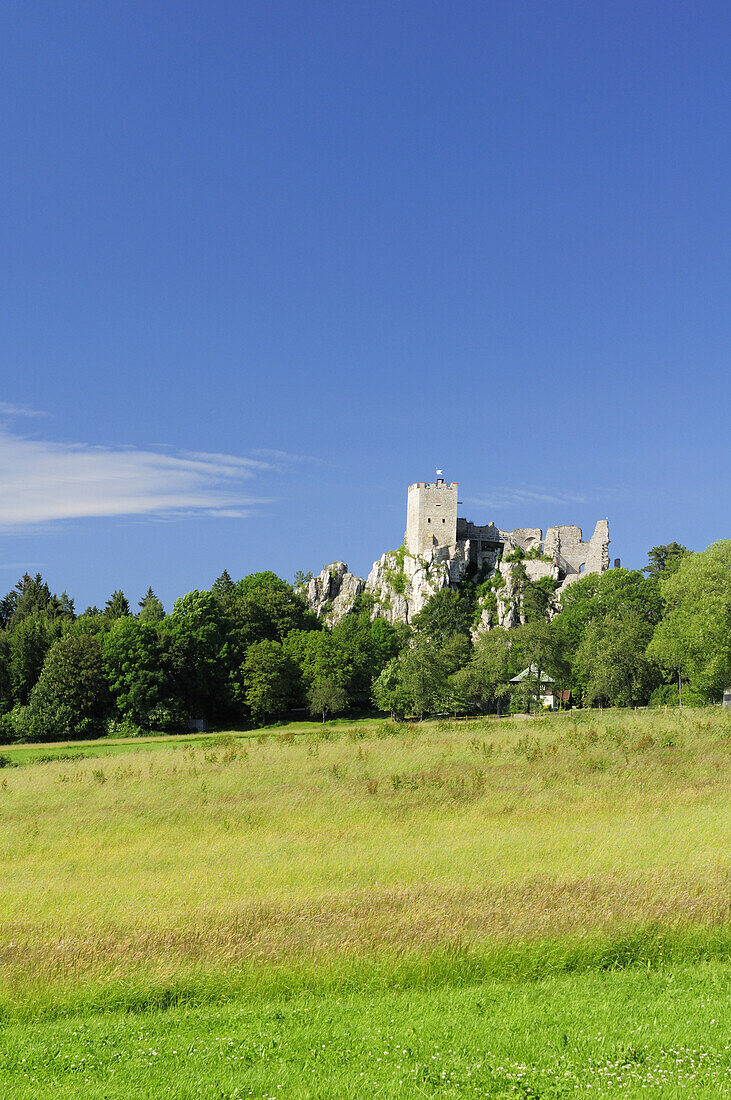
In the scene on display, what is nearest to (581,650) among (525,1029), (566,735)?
(566,735)

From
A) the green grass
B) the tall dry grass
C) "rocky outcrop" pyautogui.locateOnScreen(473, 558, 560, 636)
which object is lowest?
the green grass

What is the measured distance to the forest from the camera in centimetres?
6038

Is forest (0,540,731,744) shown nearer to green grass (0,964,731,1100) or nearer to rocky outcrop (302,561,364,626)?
rocky outcrop (302,561,364,626)

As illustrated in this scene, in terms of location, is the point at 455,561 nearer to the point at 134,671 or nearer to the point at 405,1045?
the point at 134,671

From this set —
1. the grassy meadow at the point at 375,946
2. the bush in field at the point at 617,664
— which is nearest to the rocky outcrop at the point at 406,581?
the bush in field at the point at 617,664

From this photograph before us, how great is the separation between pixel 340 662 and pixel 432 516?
1679 inches

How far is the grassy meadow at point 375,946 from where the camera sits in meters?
8.00

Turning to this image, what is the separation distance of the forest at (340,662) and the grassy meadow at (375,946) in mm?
41797

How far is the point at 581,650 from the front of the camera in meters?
73.2

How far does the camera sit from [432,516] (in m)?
121

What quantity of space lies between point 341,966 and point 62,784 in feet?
65.4

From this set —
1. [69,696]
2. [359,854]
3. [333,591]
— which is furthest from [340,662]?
[359,854]

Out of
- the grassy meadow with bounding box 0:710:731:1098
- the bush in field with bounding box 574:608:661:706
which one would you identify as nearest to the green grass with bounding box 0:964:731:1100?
the grassy meadow with bounding box 0:710:731:1098

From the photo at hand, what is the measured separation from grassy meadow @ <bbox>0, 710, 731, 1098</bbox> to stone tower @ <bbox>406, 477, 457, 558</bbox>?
327ft
